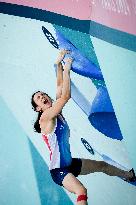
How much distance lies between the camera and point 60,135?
202 centimetres

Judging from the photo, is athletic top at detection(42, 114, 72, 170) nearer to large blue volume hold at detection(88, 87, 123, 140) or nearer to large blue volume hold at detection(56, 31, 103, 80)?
large blue volume hold at detection(88, 87, 123, 140)

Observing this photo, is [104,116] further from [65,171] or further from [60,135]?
[65,171]

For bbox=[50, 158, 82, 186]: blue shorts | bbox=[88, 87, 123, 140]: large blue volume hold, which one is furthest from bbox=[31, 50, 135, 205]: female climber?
bbox=[88, 87, 123, 140]: large blue volume hold

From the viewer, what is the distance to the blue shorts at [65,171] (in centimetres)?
195

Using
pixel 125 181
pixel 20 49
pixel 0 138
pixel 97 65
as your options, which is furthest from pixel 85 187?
pixel 20 49

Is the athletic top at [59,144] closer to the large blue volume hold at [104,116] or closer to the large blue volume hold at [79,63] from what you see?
the large blue volume hold at [104,116]

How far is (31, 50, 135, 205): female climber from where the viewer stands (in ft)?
6.47

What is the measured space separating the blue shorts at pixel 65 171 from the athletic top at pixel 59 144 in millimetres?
25

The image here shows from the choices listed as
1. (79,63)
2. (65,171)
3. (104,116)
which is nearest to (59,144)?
(65,171)

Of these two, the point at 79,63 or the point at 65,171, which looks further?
the point at 79,63

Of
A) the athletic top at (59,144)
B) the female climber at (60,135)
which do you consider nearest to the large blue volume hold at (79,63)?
the female climber at (60,135)

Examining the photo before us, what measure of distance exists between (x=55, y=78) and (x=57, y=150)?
1.56ft

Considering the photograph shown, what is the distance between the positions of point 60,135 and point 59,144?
6 centimetres

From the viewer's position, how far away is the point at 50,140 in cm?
200
